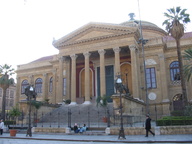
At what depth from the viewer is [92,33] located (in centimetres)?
3406

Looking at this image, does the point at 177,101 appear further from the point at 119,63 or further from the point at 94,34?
the point at 94,34

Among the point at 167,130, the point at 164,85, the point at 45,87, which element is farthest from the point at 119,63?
the point at 45,87

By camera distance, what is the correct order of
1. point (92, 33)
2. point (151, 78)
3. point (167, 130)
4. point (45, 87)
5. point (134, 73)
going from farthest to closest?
1. point (45, 87)
2. point (92, 33)
3. point (151, 78)
4. point (134, 73)
5. point (167, 130)

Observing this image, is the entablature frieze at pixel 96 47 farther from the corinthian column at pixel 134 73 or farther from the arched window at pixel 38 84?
the arched window at pixel 38 84

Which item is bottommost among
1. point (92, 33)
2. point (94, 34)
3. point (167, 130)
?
point (167, 130)

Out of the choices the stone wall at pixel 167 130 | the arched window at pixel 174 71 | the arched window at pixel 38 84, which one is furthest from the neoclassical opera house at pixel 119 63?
the stone wall at pixel 167 130

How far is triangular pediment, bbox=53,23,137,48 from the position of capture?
1264 inches

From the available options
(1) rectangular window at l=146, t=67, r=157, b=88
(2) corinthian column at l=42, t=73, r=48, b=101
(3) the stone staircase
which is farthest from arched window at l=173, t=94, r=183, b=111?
(2) corinthian column at l=42, t=73, r=48, b=101

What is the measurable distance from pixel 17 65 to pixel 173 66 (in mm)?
31711

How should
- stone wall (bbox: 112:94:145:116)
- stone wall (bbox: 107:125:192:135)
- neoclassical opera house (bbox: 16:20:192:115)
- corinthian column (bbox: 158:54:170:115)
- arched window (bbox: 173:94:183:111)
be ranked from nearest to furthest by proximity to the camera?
stone wall (bbox: 107:125:192:135)
stone wall (bbox: 112:94:145:116)
corinthian column (bbox: 158:54:170:115)
neoclassical opera house (bbox: 16:20:192:115)
arched window (bbox: 173:94:183:111)

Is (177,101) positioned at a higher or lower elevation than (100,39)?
lower

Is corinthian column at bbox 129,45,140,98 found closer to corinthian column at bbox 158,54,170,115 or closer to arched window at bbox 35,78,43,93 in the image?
corinthian column at bbox 158,54,170,115

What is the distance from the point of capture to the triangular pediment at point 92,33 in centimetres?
3209

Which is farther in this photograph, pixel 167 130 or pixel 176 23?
pixel 176 23
